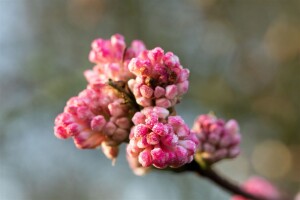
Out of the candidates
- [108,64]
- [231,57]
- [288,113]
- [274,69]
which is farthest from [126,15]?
[108,64]

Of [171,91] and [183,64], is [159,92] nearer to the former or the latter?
[171,91]

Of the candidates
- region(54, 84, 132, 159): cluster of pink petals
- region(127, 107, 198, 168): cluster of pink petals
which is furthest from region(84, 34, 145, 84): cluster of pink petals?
region(127, 107, 198, 168): cluster of pink petals

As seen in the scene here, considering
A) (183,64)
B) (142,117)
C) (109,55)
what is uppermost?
(183,64)

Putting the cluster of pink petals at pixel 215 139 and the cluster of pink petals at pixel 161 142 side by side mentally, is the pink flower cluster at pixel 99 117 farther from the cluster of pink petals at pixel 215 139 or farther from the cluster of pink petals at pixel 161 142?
the cluster of pink petals at pixel 215 139

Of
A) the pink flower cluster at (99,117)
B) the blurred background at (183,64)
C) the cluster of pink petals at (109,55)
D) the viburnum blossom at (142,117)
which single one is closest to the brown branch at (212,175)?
the viburnum blossom at (142,117)

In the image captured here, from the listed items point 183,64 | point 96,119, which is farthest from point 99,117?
point 183,64
